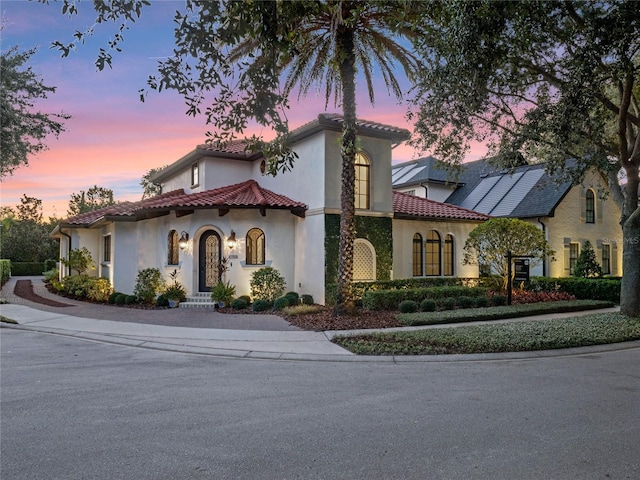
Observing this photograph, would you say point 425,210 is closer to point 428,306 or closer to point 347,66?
point 428,306

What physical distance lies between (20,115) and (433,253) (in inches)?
694

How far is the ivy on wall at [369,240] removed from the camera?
618 inches

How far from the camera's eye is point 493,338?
9.34 m

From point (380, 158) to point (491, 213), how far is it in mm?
11016

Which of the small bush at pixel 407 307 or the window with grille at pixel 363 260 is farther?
the window with grille at pixel 363 260

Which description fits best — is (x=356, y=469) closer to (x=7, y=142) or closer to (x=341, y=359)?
(x=341, y=359)

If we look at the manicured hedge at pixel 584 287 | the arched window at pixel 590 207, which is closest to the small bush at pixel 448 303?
the manicured hedge at pixel 584 287

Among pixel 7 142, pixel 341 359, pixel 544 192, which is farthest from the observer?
pixel 544 192

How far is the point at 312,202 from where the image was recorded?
53.7 ft

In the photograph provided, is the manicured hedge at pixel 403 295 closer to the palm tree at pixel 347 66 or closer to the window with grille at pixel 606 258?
the palm tree at pixel 347 66

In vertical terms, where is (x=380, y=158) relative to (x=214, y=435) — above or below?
above

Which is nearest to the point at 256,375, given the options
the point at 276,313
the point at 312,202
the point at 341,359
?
the point at 341,359

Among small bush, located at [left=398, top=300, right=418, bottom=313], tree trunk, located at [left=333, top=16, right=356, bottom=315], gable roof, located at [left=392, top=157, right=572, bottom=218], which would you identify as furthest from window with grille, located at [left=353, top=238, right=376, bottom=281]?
gable roof, located at [left=392, top=157, right=572, bottom=218]

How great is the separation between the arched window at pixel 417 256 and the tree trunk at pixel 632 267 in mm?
7705
